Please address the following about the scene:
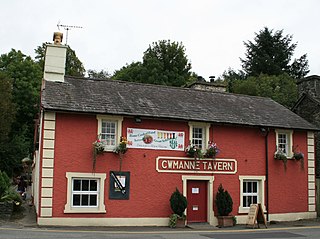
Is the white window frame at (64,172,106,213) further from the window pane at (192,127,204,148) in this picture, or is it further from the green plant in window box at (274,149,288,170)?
the green plant in window box at (274,149,288,170)

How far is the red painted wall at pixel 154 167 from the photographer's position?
17750 mm

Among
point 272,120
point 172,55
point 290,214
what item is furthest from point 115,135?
point 172,55

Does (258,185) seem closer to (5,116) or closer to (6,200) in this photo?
(6,200)

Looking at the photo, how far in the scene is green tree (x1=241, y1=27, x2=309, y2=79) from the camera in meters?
54.9

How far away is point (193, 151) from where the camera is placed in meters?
19.2

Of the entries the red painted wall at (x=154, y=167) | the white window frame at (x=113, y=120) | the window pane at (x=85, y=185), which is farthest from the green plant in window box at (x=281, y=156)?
the window pane at (x=85, y=185)

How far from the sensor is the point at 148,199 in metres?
18.8

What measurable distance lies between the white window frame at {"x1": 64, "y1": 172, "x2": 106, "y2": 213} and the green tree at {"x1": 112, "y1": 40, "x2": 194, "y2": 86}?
29177 mm

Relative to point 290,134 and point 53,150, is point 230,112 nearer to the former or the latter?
point 290,134

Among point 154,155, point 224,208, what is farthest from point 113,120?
point 224,208

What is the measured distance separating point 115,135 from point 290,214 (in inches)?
377

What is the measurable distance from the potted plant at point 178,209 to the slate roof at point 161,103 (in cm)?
348

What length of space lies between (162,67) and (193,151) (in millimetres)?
30336

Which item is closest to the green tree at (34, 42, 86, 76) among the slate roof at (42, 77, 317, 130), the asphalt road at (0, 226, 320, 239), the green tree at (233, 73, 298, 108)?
the green tree at (233, 73, 298, 108)
